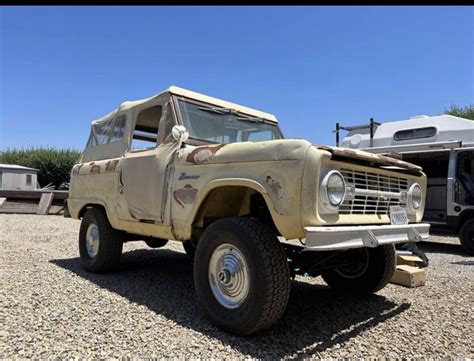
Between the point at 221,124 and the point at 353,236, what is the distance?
2273mm

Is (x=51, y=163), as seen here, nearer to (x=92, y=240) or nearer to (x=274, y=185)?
(x=92, y=240)

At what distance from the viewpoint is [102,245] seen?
508 cm

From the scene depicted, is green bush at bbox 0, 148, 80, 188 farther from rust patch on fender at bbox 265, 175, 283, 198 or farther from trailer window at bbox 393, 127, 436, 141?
rust patch on fender at bbox 265, 175, 283, 198

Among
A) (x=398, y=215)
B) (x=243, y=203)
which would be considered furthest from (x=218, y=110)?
(x=398, y=215)

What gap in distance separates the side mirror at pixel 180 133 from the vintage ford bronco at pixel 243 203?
0.7 inches

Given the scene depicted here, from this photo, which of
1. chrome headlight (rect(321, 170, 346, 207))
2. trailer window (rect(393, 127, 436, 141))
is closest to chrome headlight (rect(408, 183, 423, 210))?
chrome headlight (rect(321, 170, 346, 207))

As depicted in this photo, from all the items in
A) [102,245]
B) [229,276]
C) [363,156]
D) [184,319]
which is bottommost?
[184,319]

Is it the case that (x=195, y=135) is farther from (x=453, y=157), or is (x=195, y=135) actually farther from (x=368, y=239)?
(x=453, y=157)

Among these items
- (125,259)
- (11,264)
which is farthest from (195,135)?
(11,264)

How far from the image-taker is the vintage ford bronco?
2848 millimetres

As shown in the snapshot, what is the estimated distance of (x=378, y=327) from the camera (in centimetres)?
342

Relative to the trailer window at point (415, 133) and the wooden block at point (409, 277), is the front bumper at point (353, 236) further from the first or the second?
the trailer window at point (415, 133)

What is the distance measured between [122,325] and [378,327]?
220 centimetres

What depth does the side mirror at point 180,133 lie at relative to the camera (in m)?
3.85
